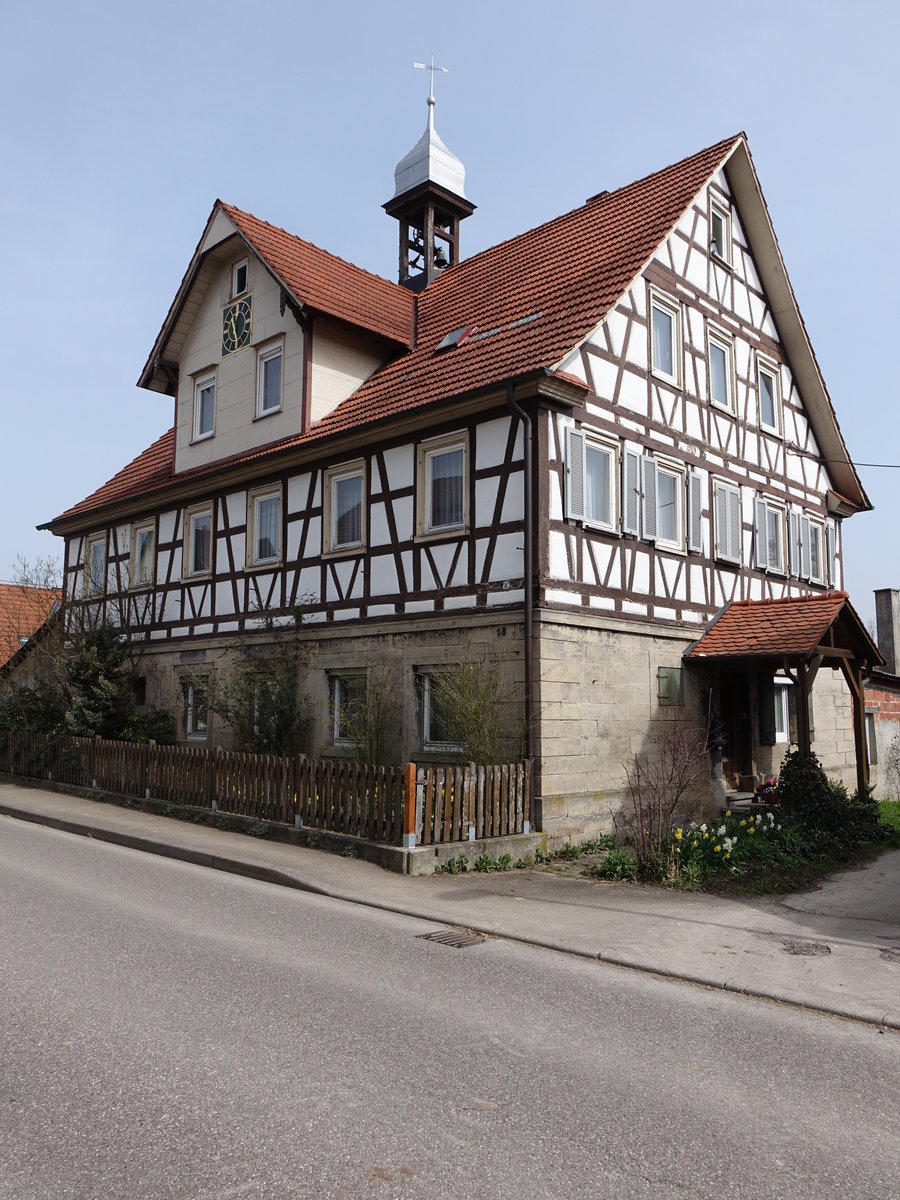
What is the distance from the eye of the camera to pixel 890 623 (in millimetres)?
25766

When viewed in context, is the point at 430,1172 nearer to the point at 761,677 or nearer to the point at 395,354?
the point at 761,677

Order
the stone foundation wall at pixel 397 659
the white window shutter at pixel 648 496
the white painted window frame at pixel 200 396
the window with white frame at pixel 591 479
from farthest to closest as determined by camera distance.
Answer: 1. the white painted window frame at pixel 200 396
2. the white window shutter at pixel 648 496
3. the window with white frame at pixel 591 479
4. the stone foundation wall at pixel 397 659

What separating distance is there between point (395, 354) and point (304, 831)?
396 inches

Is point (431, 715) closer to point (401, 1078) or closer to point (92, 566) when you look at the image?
point (401, 1078)

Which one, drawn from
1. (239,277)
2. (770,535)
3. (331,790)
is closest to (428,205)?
(239,277)

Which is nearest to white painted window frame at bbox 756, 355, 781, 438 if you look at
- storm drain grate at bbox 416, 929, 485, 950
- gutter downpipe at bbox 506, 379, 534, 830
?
gutter downpipe at bbox 506, 379, 534, 830

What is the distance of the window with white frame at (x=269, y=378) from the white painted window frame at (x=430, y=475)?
4463mm

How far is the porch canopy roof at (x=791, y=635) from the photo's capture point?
47.4 feet

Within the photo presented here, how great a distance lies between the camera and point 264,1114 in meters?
4.24

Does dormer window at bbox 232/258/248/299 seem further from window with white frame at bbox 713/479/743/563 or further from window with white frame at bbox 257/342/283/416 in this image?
window with white frame at bbox 713/479/743/563

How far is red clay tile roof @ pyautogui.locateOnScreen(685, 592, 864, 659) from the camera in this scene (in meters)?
14.5

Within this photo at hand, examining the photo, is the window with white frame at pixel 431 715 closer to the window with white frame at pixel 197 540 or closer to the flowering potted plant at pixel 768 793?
the flowering potted plant at pixel 768 793

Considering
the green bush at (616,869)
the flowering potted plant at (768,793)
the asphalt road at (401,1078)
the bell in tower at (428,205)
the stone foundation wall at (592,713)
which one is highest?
the bell in tower at (428,205)

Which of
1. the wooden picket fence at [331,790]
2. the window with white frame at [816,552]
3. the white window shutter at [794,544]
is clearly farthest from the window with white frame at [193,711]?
the window with white frame at [816,552]
